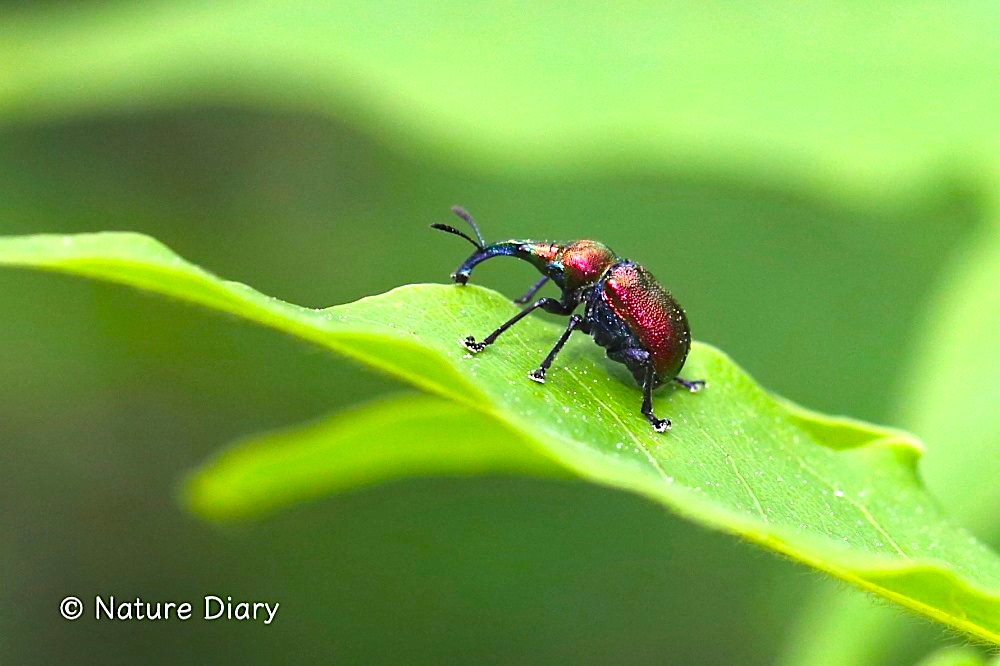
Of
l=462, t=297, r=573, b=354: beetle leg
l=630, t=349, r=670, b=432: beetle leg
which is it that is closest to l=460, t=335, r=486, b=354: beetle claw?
l=462, t=297, r=573, b=354: beetle leg

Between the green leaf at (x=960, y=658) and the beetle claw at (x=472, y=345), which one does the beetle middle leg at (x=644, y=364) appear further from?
the green leaf at (x=960, y=658)

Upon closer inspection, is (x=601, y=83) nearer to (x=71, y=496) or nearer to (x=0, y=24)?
(x=0, y=24)

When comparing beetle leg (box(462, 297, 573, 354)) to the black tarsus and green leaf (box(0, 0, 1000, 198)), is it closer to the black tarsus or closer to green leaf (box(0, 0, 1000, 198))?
the black tarsus

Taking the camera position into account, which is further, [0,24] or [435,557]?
[435,557]

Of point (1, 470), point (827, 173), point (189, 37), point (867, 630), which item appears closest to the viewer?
point (867, 630)

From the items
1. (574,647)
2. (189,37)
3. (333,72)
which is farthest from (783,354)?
(189,37)
